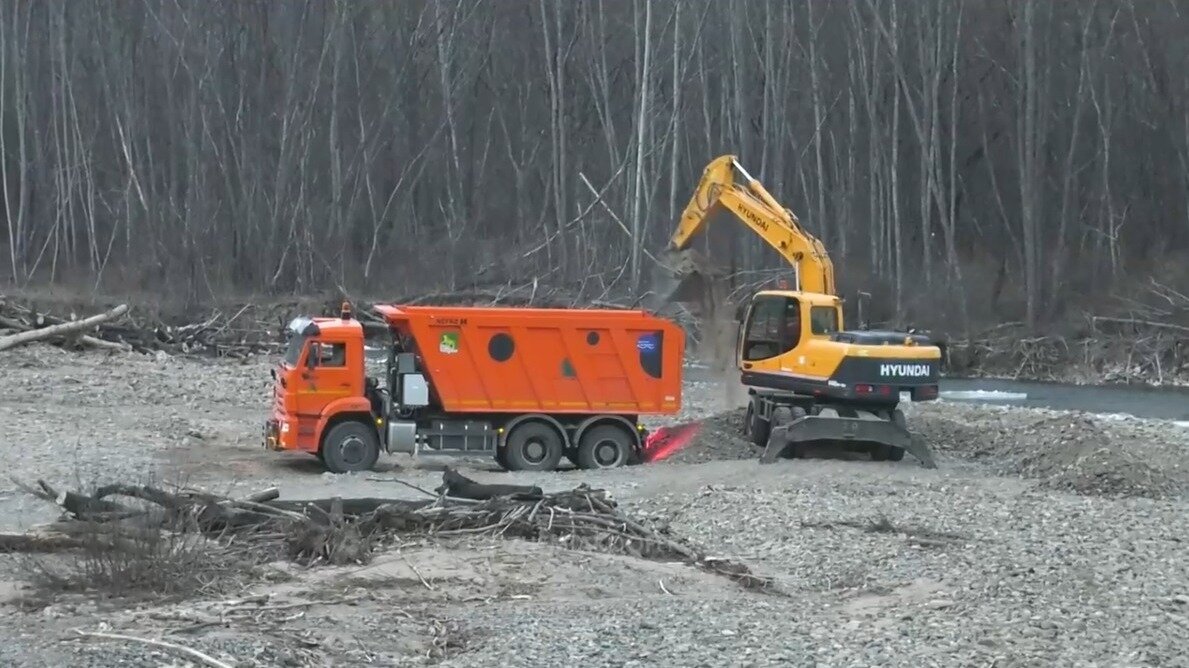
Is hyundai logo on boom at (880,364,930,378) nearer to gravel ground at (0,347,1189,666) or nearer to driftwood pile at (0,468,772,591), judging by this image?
gravel ground at (0,347,1189,666)

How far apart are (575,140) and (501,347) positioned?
113 feet

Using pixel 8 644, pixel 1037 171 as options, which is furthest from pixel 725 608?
pixel 1037 171

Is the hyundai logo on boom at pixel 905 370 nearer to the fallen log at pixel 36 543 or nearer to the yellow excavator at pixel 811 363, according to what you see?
the yellow excavator at pixel 811 363

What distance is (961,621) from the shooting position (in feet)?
32.2

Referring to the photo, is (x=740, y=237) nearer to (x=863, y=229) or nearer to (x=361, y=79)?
(x=863, y=229)

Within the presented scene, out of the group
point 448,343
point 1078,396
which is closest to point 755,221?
point 448,343

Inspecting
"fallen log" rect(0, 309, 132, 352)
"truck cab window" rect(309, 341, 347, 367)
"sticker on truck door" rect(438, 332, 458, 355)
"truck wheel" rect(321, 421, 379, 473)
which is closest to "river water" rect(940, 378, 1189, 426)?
"sticker on truck door" rect(438, 332, 458, 355)

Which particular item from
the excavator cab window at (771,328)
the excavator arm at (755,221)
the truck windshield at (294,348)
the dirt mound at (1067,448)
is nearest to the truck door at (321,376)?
the truck windshield at (294,348)

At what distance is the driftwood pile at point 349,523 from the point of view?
35.4 ft

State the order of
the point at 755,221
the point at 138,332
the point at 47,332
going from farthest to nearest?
the point at 138,332, the point at 47,332, the point at 755,221

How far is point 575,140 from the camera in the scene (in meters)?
52.0

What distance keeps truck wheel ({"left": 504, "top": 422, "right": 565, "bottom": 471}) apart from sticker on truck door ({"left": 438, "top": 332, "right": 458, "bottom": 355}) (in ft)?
4.26

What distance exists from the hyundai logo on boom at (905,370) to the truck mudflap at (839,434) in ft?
2.14

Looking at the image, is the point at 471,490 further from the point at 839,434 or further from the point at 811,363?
the point at 811,363
